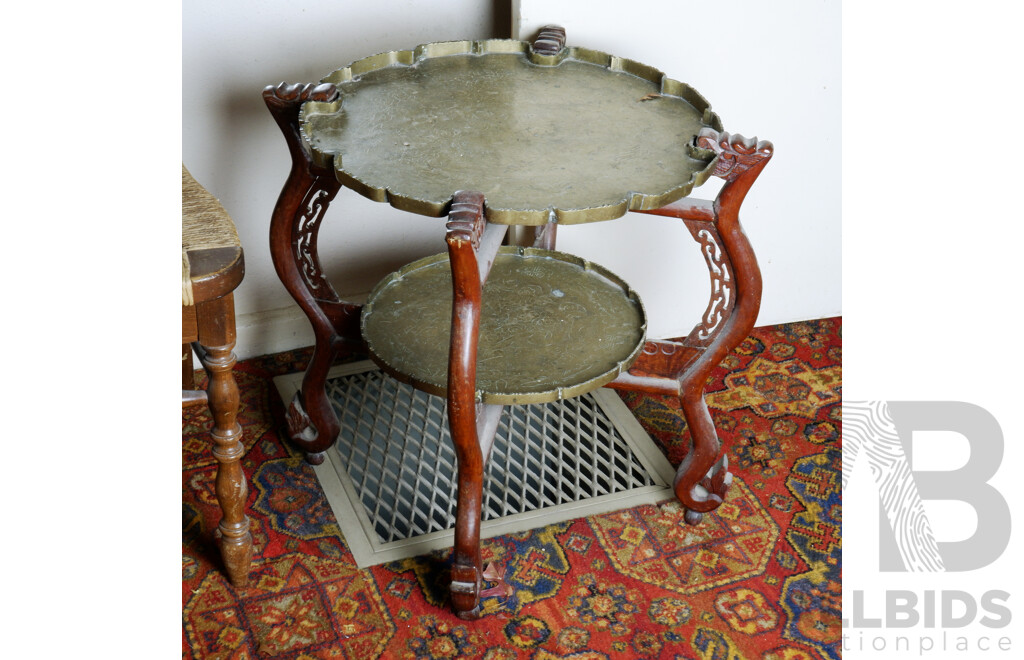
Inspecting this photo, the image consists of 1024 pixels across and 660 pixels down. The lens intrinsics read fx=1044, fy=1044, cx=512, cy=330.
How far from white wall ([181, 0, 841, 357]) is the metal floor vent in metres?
0.37

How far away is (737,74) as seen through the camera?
8.72 ft

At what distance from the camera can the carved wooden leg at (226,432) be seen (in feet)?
5.97

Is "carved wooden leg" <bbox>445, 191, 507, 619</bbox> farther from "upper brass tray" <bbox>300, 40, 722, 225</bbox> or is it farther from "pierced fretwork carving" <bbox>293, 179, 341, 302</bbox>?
"pierced fretwork carving" <bbox>293, 179, 341, 302</bbox>

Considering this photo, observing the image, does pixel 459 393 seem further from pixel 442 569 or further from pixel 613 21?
pixel 613 21

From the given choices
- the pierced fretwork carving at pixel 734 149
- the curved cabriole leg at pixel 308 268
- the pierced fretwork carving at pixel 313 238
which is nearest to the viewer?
the pierced fretwork carving at pixel 734 149

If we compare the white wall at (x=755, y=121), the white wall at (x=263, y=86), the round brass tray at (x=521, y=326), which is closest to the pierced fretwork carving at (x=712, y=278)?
the round brass tray at (x=521, y=326)

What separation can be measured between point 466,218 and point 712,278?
2.27 feet

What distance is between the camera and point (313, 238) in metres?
2.32

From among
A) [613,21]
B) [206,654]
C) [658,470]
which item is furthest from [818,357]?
[206,654]

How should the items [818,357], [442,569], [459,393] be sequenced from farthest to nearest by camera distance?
[818,357] → [442,569] → [459,393]

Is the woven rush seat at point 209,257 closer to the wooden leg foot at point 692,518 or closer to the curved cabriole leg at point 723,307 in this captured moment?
the curved cabriole leg at point 723,307

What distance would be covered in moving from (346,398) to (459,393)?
0.90 metres

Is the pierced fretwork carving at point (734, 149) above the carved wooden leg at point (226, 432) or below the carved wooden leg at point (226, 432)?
above

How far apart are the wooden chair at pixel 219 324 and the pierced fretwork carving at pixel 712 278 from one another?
3.05 ft
